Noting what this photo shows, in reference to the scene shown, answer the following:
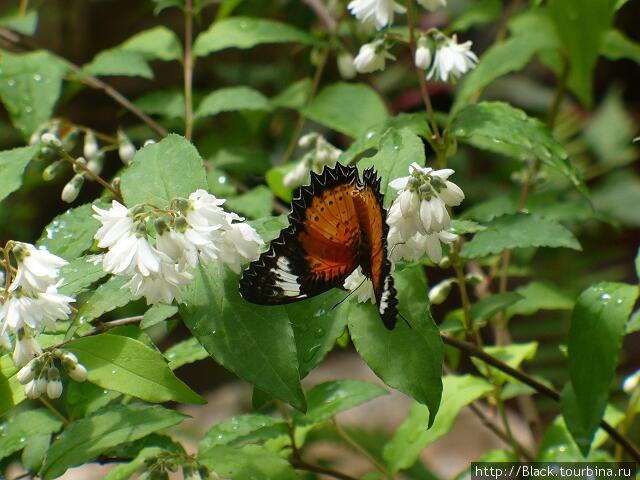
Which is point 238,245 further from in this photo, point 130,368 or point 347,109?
point 347,109

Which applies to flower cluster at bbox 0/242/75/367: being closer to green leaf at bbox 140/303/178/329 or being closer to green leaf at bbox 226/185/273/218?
green leaf at bbox 140/303/178/329

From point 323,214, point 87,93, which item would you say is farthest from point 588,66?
point 87,93

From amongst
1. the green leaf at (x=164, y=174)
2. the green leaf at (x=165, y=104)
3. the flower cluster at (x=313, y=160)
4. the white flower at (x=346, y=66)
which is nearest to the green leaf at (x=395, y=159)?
the green leaf at (x=164, y=174)

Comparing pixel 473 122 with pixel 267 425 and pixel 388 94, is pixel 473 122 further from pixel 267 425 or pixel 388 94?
pixel 388 94

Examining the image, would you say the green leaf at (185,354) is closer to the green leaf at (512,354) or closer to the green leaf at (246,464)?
the green leaf at (246,464)

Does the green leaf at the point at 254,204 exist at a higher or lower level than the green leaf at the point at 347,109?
lower

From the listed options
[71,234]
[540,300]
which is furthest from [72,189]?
[540,300]

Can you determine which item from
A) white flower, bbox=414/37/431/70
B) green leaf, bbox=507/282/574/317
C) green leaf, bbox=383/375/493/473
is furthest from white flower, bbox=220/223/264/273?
green leaf, bbox=507/282/574/317
